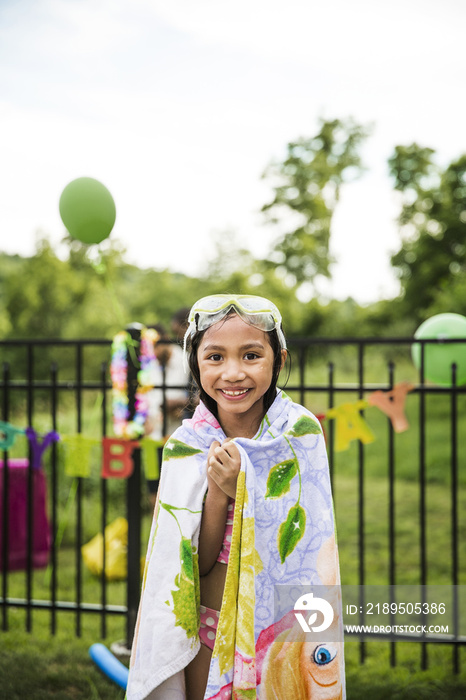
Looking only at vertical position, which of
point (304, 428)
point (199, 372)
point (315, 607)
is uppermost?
point (199, 372)

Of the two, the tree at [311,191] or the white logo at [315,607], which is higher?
the tree at [311,191]

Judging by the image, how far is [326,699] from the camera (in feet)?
5.08

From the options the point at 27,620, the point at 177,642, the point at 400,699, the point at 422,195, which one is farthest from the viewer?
the point at 422,195

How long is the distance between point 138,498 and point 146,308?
1078 inches

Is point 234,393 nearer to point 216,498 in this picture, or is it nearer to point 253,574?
point 216,498

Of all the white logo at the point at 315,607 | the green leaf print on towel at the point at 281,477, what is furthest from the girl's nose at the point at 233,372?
the white logo at the point at 315,607

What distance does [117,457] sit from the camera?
3328 millimetres

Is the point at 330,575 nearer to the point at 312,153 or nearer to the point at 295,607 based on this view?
the point at 295,607

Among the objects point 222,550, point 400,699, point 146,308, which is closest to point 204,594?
point 222,550

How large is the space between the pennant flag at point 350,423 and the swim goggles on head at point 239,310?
4.54ft

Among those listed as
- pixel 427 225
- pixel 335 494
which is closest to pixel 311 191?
pixel 427 225

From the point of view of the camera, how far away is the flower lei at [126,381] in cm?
335

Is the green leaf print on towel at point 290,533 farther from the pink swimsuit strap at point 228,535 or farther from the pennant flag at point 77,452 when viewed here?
the pennant flag at point 77,452

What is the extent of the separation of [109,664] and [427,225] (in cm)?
2284
